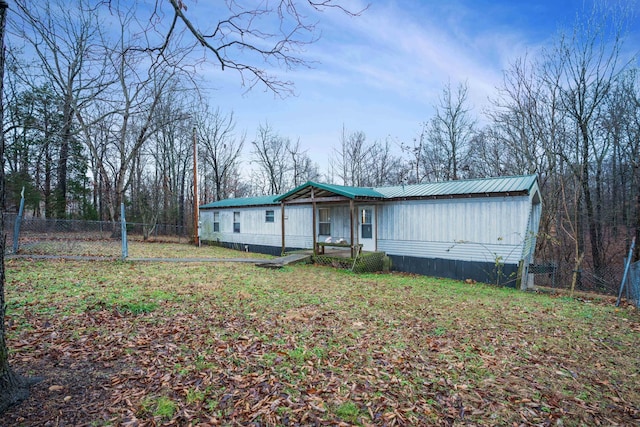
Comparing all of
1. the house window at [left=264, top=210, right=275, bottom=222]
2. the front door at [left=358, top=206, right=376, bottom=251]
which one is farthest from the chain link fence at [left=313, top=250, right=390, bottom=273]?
the house window at [left=264, top=210, right=275, bottom=222]

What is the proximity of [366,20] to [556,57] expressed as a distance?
15511 millimetres

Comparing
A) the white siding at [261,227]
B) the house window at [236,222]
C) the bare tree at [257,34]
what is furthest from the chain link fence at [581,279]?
the house window at [236,222]

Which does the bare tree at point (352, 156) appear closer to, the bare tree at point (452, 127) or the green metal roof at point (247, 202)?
the bare tree at point (452, 127)

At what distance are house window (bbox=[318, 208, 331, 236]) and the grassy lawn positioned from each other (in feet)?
24.5

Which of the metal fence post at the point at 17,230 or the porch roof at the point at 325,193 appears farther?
the porch roof at the point at 325,193

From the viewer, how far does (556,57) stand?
14492 mm

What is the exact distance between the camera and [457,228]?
433 inches

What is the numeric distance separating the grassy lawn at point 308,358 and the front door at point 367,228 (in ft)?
19.8

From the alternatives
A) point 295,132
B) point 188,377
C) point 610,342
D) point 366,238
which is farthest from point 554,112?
point 295,132

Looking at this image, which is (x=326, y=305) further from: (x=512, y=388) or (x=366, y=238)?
(x=366, y=238)

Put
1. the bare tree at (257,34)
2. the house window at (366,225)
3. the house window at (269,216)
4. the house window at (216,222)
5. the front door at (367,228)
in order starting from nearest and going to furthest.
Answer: the bare tree at (257,34)
the front door at (367,228)
the house window at (366,225)
the house window at (269,216)
the house window at (216,222)

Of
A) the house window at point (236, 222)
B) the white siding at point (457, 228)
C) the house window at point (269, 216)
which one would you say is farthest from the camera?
the house window at point (236, 222)

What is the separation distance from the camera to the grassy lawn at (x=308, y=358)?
2.86 meters

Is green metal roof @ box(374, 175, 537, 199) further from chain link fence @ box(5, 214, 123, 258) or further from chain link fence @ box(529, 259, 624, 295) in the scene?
chain link fence @ box(5, 214, 123, 258)
